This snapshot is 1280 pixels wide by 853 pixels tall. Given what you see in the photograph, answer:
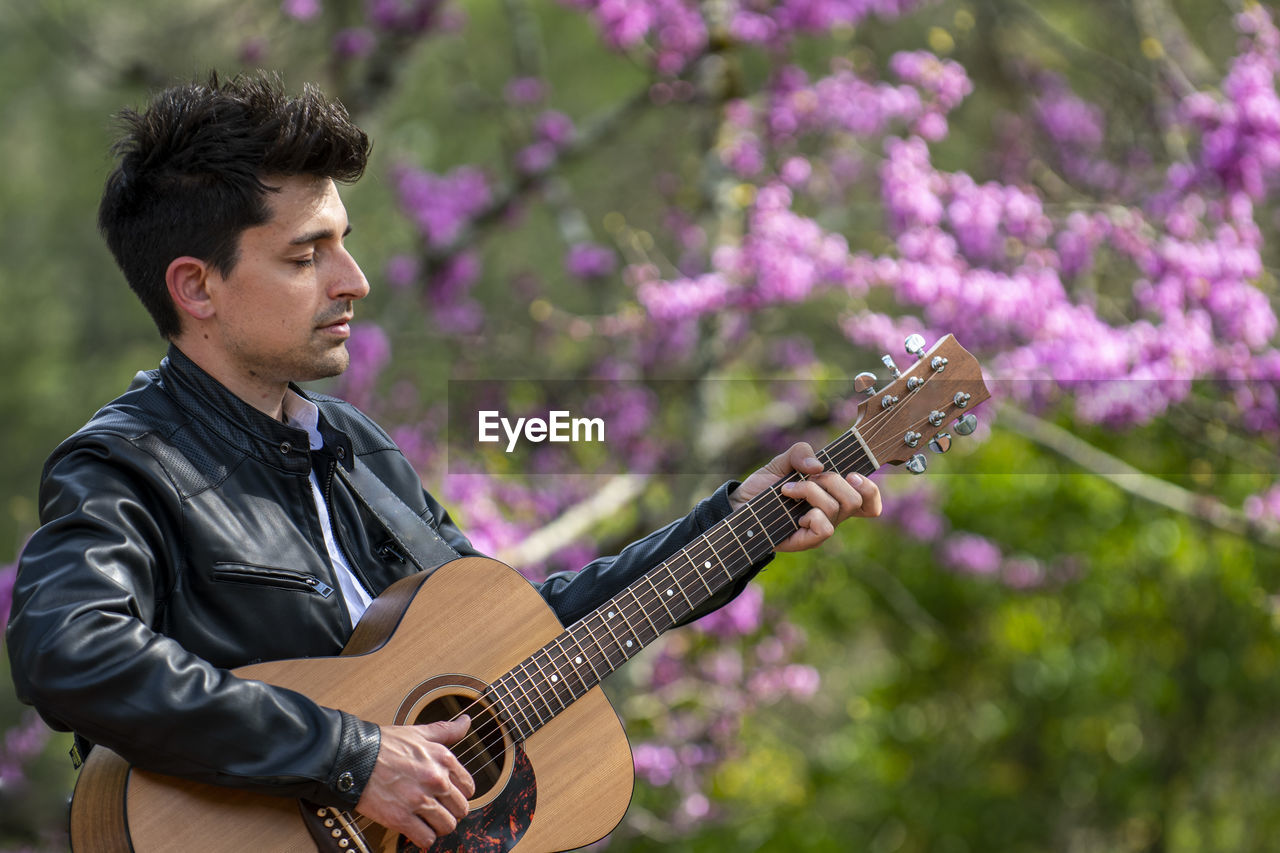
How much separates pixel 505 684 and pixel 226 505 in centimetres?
52

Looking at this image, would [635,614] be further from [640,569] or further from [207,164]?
[207,164]

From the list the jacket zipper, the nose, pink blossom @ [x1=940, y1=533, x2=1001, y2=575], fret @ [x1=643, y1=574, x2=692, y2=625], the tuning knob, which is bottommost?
pink blossom @ [x1=940, y1=533, x2=1001, y2=575]

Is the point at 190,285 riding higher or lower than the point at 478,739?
higher

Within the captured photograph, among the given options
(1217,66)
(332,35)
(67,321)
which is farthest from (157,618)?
(67,321)

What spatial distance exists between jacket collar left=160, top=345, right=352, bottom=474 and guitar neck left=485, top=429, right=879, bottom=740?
0.53 meters

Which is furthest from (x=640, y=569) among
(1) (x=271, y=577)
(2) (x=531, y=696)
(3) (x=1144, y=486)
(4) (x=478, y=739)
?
(3) (x=1144, y=486)

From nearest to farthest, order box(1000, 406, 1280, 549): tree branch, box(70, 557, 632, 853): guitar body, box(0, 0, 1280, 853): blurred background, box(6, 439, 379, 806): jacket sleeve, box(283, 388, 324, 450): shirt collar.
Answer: box(6, 439, 379, 806): jacket sleeve
box(70, 557, 632, 853): guitar body
box(283, 388, 324, 450): shirt collar
box(0, 0, 1280, 853): blurred background
box(1000, 406, 1280, 549): tree branch

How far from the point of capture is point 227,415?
193cm

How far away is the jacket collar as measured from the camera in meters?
1.92

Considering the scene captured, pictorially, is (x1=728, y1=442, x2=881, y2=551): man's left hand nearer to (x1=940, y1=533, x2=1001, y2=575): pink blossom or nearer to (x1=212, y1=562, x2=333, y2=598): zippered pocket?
(x1=212, y1=562, x2=333, y2=598): zippered pocket

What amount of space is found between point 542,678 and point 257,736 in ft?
1.64

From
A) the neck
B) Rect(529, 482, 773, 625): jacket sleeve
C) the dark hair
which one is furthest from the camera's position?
Rect(529, 482, 773, 625): jacket sleeve

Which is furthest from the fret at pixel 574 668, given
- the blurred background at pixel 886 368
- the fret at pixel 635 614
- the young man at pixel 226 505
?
the blurred background at pixel 886 368

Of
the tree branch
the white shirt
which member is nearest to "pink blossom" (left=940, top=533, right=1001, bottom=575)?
the tree branch
